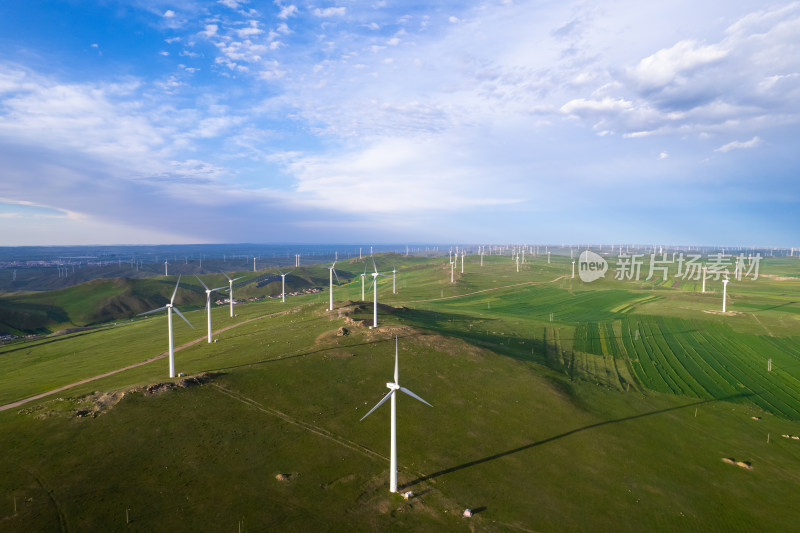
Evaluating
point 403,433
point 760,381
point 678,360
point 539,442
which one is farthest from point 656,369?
point 403,433

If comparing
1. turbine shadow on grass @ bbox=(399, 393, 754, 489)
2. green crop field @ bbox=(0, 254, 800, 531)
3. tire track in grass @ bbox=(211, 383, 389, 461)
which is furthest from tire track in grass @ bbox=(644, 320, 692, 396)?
tire track in grass @ bbox=(211, 383, 389, 461)

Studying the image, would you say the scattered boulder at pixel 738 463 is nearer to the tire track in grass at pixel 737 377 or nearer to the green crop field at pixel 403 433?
the green crop field at pixel 403 433

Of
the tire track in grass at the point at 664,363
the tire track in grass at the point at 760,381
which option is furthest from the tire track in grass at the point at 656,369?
the tire track in grass at the point at 760,381

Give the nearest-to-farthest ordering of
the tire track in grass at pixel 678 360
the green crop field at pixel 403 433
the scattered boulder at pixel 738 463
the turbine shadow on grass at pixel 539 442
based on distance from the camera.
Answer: the green crop field at pixel 403 433
the turbine shadow on grass at pixel 539 442
the scattered boulder at pixel 738 463
the tire track in grass at pixel 678 360

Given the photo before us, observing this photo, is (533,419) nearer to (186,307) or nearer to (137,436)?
(137,436)

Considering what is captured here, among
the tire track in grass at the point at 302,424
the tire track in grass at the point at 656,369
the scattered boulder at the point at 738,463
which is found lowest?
the scattered boulder at the point at 738,463

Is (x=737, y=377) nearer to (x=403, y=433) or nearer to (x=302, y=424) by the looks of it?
(x=403, y=433)

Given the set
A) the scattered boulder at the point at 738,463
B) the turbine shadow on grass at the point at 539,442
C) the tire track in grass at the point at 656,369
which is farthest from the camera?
the tire track in grass at the point at 656,369

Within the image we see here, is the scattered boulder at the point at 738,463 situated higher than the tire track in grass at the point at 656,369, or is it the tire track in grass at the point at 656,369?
the tire track in grass at the point at 656,369

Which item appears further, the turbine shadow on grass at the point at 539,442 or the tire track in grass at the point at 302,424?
the tire track in grass at the point at 302,424
